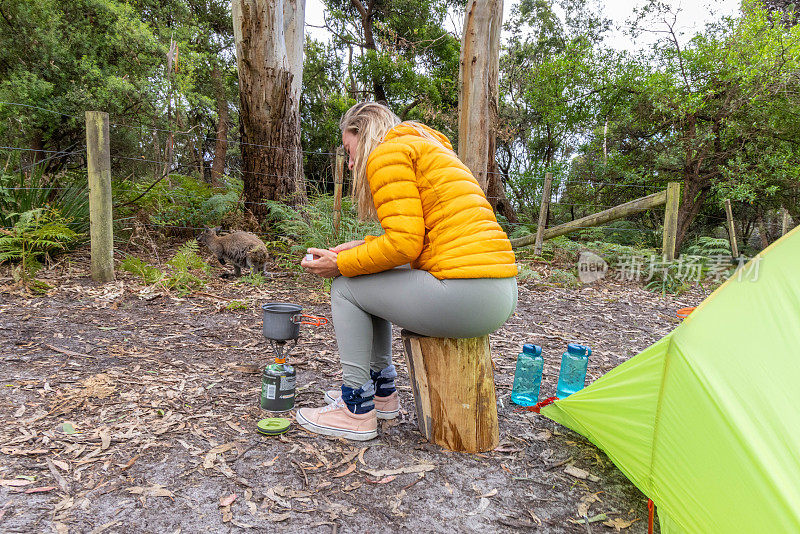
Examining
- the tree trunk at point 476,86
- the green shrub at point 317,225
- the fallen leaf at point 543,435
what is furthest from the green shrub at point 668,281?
the fallen leaf at point 543,435

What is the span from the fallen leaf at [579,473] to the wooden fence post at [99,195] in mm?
4188

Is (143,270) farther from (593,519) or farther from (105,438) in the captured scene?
(593,519)

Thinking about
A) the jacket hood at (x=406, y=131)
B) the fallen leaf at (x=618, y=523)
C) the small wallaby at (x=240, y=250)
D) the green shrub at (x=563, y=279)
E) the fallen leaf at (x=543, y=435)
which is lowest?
the fallen leaf at (x=618, y=523)

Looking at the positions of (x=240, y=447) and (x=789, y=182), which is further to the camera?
(x=789, y=182)

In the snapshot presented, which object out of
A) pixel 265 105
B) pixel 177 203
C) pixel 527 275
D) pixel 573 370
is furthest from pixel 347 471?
pixel 177 203

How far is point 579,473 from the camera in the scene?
2029mm

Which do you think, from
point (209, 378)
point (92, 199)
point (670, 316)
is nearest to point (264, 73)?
point (92, 199)

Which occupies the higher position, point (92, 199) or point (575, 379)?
point (92, 199)

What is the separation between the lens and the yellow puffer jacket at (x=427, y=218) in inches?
74.3

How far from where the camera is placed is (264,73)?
227 inches

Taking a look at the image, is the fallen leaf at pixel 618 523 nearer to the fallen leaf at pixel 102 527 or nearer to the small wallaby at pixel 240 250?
the fallen leaf at pixel 102 527

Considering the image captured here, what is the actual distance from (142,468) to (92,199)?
11.1 feet

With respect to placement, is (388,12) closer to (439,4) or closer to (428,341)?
(439,4)

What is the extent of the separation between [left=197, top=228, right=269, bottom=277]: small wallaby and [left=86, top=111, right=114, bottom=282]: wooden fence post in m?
0.97
